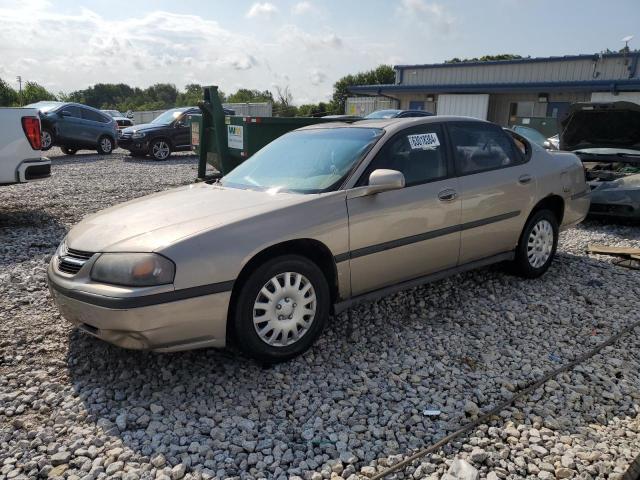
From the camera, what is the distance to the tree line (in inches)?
1519

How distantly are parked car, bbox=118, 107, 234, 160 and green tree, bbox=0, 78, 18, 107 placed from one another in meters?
39.8

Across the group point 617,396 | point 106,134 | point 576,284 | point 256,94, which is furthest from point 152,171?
point 256,94

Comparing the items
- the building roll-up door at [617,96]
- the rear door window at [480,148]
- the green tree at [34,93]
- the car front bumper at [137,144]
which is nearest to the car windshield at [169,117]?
the car front bumper at [137,144]

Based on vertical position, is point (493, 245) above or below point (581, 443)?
above

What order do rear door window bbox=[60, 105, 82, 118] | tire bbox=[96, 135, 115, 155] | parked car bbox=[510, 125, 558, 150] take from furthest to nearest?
tire bbox=[96, 135, 115, 155] < rear door window bbox=[60, 105, 82, 118] < parked car bbox=[510, 125, 558, 150]

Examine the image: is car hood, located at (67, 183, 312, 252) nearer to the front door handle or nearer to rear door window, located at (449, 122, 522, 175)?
the front door handle

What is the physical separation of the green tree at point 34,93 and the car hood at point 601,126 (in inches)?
2428

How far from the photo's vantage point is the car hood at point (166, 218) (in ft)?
10.2

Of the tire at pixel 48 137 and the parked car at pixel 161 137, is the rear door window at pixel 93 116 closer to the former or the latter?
the parked car at pixel 161 137

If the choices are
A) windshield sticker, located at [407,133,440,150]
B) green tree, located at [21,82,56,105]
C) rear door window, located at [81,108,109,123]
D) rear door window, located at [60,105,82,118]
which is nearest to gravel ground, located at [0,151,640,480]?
windshield sticker, located at [407,133,440,150]

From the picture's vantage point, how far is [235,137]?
29.0 ft

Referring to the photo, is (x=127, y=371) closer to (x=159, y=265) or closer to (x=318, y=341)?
(x=159, y=265)

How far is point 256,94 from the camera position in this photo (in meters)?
69.4

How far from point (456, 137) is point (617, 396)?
2277 mm
